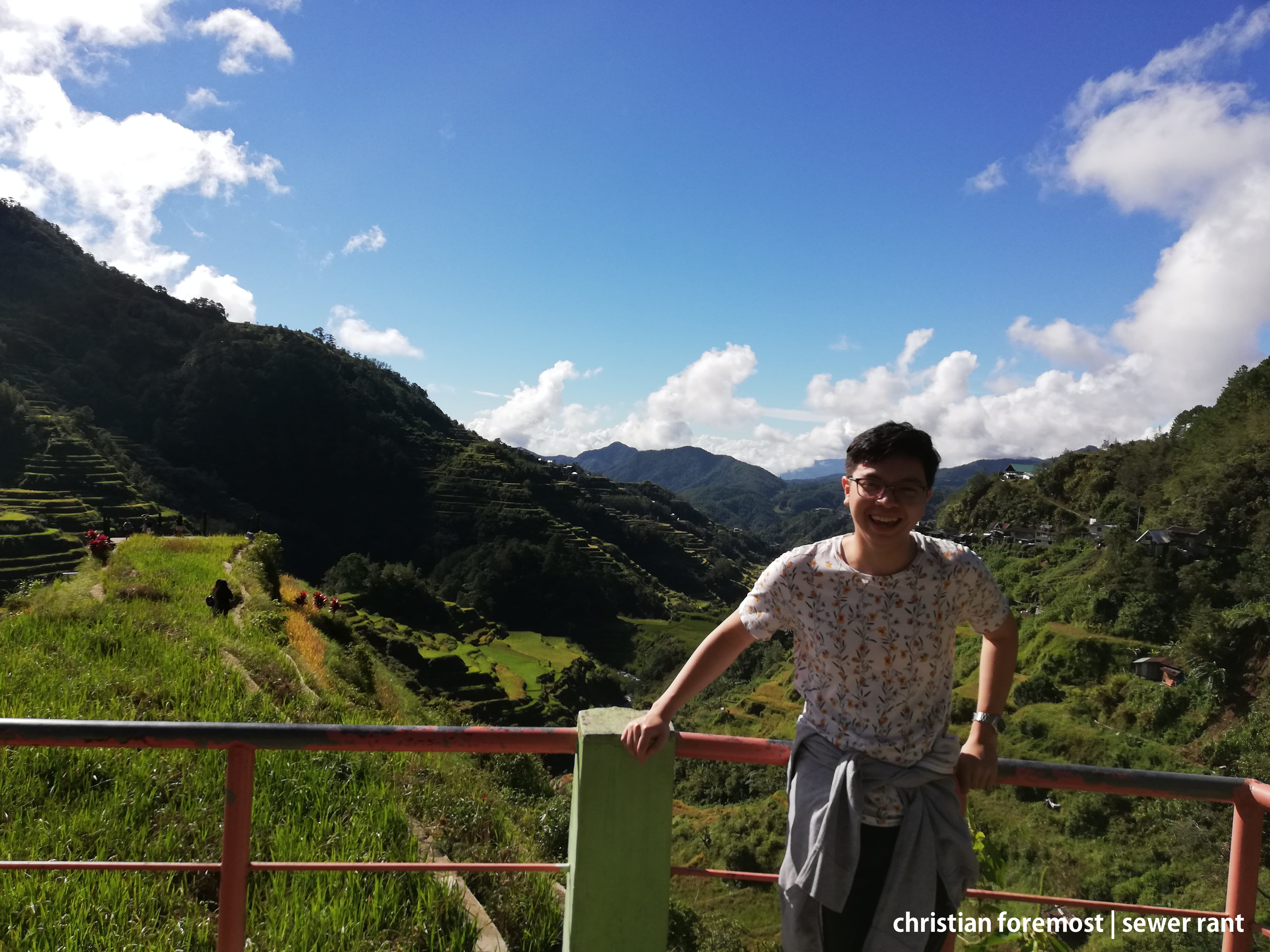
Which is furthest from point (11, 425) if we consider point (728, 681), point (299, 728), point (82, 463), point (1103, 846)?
point (1103, 846)

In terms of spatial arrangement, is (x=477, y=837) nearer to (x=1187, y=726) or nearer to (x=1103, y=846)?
(x=1103, y=846)

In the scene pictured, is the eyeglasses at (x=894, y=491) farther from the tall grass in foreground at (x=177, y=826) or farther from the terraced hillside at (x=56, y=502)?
the terraced hillside at (x=56, y=502)

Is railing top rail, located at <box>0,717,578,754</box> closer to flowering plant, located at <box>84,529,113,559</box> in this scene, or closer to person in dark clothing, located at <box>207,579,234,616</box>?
person in dark clothing, located at <box>207,579,234,616</box>

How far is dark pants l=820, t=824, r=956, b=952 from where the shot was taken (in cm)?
146

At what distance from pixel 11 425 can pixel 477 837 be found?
5977 cm

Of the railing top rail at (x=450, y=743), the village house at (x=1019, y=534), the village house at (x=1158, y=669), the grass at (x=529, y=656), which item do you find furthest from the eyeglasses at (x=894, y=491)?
the village house at (x=1019, y=534)

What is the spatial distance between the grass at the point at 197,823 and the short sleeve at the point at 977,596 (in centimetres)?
188

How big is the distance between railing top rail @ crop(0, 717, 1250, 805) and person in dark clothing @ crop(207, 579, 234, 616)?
7.93 meters

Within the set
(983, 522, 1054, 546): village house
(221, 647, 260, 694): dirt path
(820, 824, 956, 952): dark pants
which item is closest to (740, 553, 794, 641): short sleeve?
(820, 824, 956, 952): dark pants

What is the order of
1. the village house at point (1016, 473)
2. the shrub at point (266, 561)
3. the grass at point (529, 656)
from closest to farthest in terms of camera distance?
the shrub at point (266, 561) → the grass at point (529, 656) → the village house at point (1016, 473)

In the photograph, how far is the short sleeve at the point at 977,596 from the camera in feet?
5.01

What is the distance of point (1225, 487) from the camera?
1740 inches

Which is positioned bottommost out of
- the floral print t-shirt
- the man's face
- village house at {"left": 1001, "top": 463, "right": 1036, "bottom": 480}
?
the floral print t-shirt

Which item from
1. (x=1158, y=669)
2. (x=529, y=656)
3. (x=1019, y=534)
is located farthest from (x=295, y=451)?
(x=1158, y=669)
